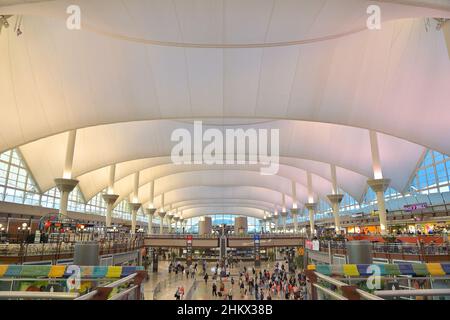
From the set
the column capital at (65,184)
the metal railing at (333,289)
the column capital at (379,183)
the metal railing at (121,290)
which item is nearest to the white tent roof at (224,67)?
the column capital at (65,184)

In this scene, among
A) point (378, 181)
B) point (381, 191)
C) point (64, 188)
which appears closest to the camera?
point (64, 188)

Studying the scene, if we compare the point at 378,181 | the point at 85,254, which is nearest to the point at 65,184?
the point at 85,254

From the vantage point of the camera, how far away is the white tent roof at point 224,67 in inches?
585

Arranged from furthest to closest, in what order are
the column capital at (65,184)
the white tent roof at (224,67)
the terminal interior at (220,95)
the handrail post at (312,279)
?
the column capital at (65,184) → the white tent roof at (224,67) → the terminal interior at (220,95) → the handrail post at (312,279)

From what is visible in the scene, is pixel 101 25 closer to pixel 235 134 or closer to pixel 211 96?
pixel 211 96

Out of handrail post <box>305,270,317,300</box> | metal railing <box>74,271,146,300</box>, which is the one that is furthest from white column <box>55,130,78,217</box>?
handrail post <box>305,270,317,300</box>

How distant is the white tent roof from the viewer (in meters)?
14.9

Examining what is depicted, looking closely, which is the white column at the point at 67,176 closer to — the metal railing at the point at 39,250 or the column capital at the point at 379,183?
the metal railing at the point at 39,250

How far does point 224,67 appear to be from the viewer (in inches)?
790

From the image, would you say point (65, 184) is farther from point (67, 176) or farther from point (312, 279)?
point (312, 279)

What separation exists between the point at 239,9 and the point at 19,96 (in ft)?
49.4

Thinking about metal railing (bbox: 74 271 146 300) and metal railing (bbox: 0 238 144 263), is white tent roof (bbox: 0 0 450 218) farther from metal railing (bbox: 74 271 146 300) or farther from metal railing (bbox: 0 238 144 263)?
metal railing (bbox: 74 271 146 300)

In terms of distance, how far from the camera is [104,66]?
19984mm

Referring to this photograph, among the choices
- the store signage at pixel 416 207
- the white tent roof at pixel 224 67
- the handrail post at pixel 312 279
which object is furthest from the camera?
the store signage at pixel 416 207
